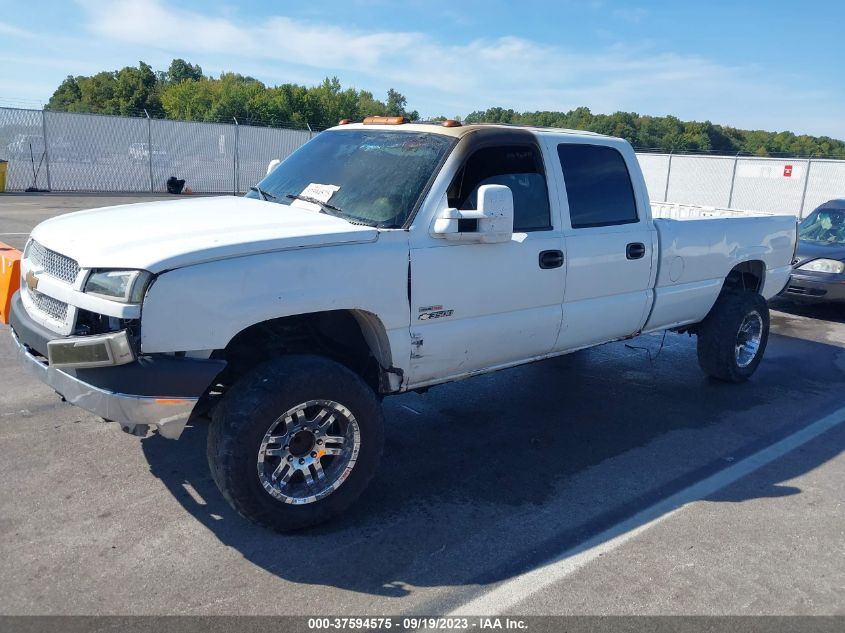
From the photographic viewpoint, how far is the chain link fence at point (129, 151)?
856 inches

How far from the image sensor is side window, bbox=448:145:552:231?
14.8 ft

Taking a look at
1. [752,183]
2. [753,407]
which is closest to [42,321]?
[753,407]

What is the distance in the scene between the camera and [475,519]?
160 inches

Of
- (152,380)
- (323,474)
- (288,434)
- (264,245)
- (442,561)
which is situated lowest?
(442,561)

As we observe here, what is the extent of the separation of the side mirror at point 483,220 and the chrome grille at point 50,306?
6.42 feet

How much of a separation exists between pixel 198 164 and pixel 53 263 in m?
23.7

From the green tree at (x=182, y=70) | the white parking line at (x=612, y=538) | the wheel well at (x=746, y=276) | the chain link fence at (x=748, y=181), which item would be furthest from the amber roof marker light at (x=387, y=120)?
the green tree at (x=182, y=70)

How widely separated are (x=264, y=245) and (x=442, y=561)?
1.77 metres

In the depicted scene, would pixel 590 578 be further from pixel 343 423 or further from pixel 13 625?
pixel 13 625

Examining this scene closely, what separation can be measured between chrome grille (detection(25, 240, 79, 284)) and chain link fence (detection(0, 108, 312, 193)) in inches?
803

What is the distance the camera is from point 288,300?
361 centimetres

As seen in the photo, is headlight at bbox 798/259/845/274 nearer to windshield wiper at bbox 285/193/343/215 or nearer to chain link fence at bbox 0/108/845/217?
windshield wiper at bbox 285/193/343/215

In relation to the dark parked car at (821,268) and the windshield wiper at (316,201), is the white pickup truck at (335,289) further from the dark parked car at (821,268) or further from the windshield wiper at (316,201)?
the dark parked car at (821,268)

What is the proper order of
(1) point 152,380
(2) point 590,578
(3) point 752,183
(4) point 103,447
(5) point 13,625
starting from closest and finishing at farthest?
(5) point 13,625, (1) point 152,380, (2) point 590,578, (4) point 103,447, (3) point 752,183
